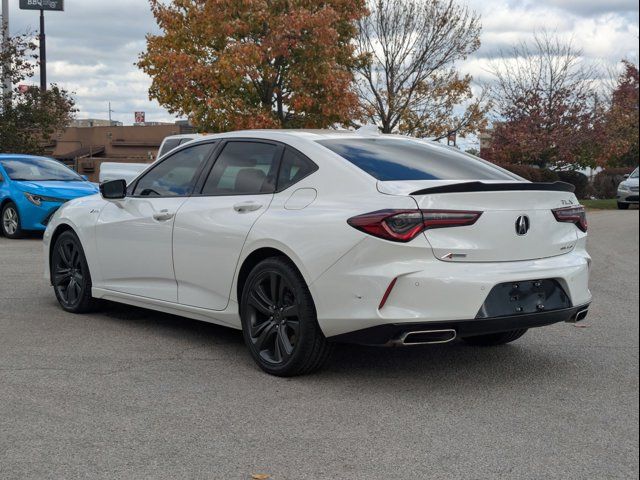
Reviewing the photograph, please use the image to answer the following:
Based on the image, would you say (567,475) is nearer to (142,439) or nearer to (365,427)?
(365,427)

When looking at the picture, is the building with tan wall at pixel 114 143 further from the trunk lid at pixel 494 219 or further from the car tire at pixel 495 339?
the trunk lid at pixel 494 219

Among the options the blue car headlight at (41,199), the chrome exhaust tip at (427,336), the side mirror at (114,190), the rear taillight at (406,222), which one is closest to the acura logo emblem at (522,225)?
the rear taillight at (406,222)

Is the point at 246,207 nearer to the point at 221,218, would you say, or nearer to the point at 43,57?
the point at 221,218

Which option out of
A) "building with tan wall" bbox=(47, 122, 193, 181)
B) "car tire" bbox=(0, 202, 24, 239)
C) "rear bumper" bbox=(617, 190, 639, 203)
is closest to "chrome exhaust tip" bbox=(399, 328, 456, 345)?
"car tire" bbox=(0, 202, 24, 239)

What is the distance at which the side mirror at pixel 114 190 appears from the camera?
7.13 metres

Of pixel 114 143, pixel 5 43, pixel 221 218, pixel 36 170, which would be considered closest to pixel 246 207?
pixel 221 218

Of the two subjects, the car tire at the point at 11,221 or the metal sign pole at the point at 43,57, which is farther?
the metal sign pole at the point at 43,57

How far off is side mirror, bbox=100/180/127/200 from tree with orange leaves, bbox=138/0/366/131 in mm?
18722

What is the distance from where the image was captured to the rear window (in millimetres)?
5480

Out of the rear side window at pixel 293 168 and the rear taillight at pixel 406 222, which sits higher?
the rear side window at pixel 293 168

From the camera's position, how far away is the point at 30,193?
15.0 m

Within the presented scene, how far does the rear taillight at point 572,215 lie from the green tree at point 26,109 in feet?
74.4

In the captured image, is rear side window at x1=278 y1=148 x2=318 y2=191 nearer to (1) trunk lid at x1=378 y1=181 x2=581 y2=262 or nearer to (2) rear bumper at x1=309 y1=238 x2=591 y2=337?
(1) trunk lid at x1=378 y1=181 x2=581 y2=262

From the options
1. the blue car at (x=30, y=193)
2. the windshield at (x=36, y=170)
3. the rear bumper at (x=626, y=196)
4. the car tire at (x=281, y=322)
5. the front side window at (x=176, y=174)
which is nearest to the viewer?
the car tire at (x=281, y=322)
